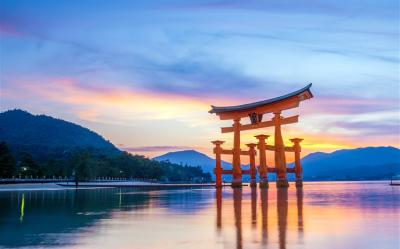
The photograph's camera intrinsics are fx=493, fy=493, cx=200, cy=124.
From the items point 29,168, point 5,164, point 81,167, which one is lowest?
point 29,168

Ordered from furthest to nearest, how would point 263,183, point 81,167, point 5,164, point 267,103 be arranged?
point 81,167 < point 5,164 < point 263,183 < point 267,103

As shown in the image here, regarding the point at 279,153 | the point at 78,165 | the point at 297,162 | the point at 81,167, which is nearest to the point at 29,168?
the point at 78,165

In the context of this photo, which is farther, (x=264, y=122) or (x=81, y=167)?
(x=81, y=167)

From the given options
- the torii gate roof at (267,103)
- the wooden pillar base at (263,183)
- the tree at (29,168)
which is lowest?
the wooden pillar base at (263,183)

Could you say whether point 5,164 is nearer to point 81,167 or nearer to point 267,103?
point 81,167

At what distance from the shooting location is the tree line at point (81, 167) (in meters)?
65.0

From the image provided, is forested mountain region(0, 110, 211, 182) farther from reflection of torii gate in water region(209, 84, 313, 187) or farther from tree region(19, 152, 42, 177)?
reflection of torii gate in water region(209, 84, 313, 187)

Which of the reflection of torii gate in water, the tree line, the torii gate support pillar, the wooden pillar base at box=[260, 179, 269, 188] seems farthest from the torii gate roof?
the tree line

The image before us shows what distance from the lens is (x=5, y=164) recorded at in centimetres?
6238

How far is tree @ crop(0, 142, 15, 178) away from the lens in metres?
62.3

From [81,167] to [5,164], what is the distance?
21.8 meters

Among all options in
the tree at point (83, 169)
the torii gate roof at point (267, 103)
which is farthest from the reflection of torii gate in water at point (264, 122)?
the tree at point (83, 169)

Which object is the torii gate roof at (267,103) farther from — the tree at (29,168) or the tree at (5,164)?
the tree at (29,168)

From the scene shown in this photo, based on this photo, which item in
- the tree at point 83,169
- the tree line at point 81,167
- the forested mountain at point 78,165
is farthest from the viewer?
the tree at point 83,169
